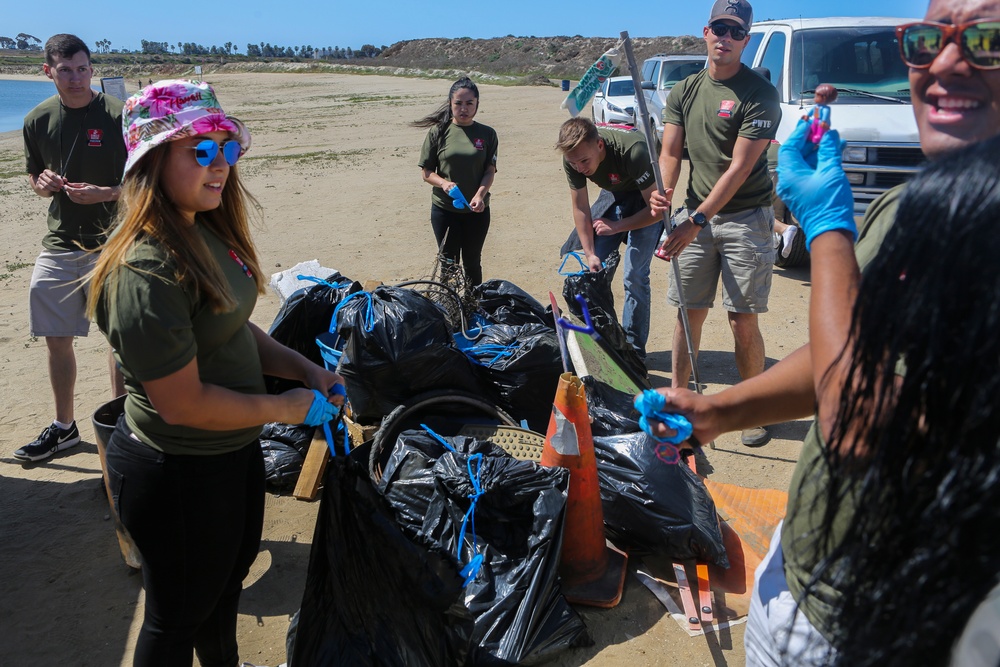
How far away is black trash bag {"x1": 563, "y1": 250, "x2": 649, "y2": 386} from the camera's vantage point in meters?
4.22

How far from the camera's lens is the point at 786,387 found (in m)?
1.45

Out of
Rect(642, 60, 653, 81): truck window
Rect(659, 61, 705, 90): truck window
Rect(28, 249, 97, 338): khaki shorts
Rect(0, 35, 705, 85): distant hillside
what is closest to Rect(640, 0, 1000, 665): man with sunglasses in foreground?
Rect(28, 249, 97, 338): khaki shorts

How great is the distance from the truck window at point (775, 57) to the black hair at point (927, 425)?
6386 mm

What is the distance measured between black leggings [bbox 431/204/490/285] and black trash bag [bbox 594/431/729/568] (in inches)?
102

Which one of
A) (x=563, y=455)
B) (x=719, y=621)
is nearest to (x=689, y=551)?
(x=719, y=621)

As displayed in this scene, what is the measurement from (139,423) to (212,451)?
0.63 ft

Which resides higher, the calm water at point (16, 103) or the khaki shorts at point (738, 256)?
the calm water at point (16, 103)

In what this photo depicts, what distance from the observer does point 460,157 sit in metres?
5.41

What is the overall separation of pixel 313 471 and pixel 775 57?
5.77 metres

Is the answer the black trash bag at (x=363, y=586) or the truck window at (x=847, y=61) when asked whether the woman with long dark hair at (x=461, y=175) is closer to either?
the truck window at (x=847, y=61)

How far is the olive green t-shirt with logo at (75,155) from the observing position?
3.88 m

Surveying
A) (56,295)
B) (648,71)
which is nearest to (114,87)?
(56,295)

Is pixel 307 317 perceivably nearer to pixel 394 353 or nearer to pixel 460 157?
pixel 394 353

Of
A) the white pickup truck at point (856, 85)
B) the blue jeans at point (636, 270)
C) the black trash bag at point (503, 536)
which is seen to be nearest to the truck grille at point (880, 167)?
the white pickup truck at point (856, 85)
